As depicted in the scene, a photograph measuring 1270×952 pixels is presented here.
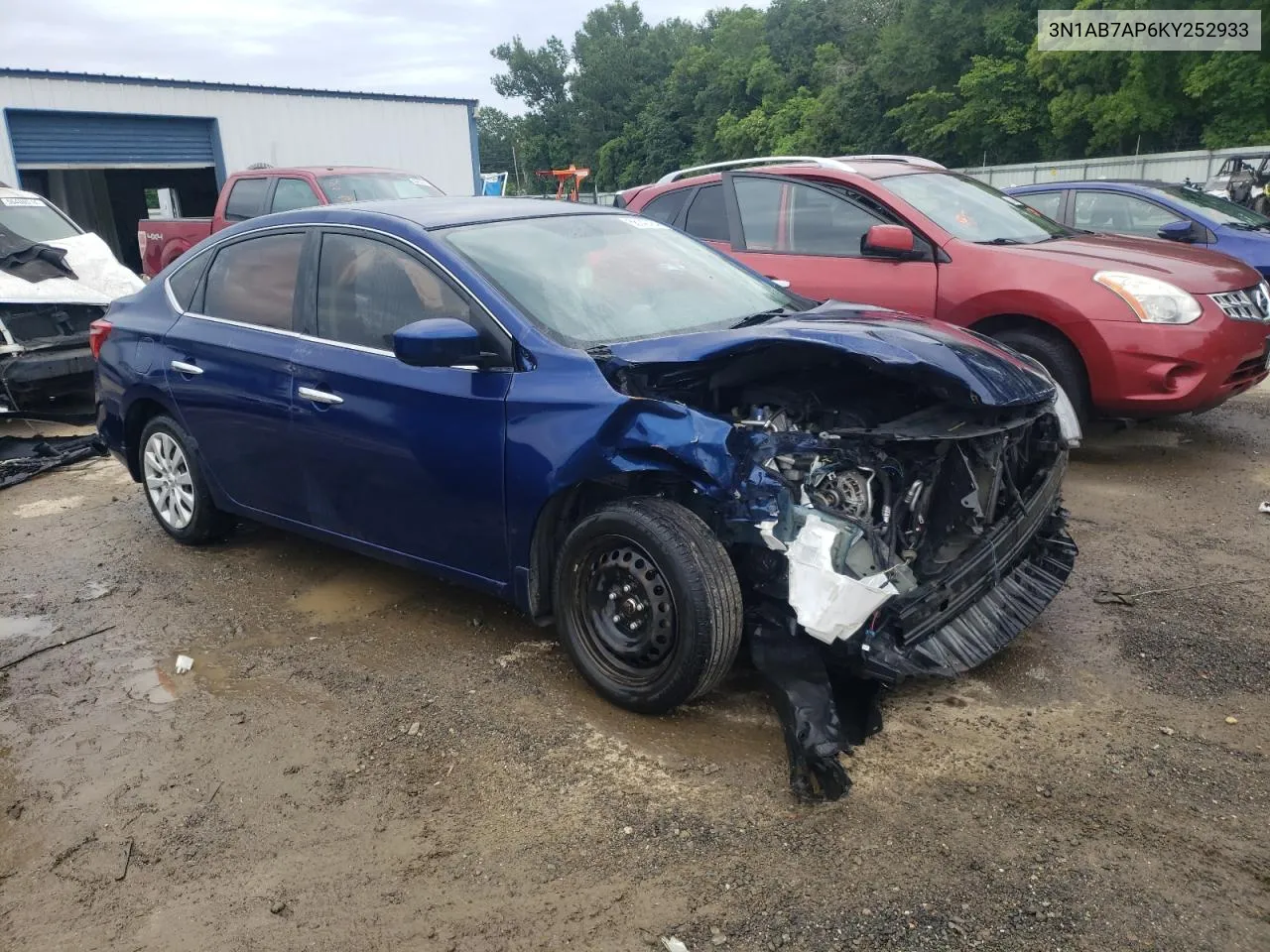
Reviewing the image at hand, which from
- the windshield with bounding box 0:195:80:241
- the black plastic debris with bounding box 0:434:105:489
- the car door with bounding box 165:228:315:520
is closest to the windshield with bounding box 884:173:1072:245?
the car door with bounding box 165:228:315:520

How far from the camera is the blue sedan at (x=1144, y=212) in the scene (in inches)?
363

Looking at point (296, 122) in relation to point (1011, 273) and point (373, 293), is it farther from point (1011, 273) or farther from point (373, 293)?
point (373, 293)

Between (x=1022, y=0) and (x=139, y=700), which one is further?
(x=1022, y=0)

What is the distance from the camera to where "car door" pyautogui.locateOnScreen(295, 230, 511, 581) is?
367 cm

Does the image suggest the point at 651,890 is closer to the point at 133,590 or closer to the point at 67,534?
the point at 133,590

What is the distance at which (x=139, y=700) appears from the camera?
3.82m

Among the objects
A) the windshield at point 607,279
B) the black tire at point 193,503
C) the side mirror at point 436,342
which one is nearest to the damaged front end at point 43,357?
the black tire at point 193,503

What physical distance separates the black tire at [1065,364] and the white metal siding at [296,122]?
1355 cm

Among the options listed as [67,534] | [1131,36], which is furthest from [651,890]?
[1131,36]

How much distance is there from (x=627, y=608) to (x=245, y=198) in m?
10.7

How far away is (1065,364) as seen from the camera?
19.0ft

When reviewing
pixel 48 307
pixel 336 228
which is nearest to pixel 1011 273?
pixel 336 228

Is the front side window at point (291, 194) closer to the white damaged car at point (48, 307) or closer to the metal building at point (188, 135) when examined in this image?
the white damaged car at point (48, 307)

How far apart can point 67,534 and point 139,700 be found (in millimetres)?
2417
